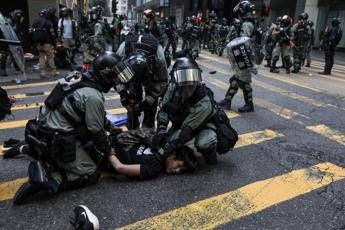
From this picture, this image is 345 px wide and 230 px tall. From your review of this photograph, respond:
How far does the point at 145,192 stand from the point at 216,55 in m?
14.7

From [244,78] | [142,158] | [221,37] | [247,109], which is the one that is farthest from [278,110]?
[221,37]

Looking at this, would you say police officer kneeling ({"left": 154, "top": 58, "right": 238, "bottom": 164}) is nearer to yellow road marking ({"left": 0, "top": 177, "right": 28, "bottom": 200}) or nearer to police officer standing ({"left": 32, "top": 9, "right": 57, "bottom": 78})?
yellow road marking ({"left": 0, "top": 177, "right": 28, "bottom": 200})

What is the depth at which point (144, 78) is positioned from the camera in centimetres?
430

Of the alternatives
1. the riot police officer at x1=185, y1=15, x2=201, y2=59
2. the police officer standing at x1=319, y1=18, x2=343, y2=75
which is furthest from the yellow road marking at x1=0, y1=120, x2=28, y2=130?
the riot police officer at x1=185, y1=15, x2=201, y2=59

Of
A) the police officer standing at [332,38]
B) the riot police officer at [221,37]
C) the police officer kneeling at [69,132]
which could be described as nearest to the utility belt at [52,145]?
the police officer kneeling at [69,132]

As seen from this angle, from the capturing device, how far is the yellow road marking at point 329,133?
5.40 m

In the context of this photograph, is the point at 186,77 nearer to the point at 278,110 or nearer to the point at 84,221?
the point at 84,221

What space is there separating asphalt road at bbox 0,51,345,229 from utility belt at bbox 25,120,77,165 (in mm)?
395

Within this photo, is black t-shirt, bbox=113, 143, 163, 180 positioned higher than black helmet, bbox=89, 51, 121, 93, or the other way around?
black helmet, bbox=89, 51, 121, 93

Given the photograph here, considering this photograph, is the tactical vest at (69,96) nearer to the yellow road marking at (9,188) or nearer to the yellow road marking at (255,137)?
the yellow road marking at (9,188)

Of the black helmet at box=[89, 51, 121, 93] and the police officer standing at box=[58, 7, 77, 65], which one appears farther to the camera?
the police officer standing at box=[58, 7, 77, 65]

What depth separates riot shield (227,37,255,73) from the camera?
617cm

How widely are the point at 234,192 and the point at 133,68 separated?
5.21ft

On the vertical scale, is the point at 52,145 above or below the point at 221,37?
above
